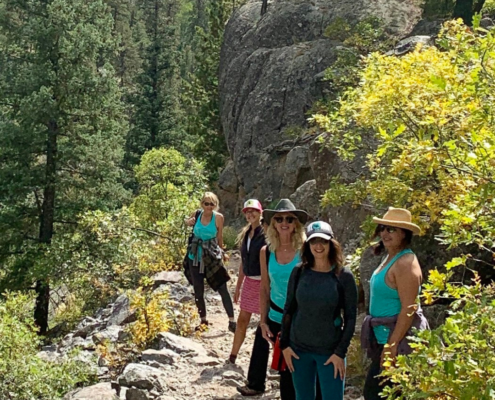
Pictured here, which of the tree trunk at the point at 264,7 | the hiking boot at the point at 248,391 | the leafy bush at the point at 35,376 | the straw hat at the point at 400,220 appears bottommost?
the leafy bush at the point at 35,376

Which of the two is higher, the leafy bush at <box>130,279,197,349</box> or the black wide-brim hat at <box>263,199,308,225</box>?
the black wide-brim hat at <box>263,199,308,225</box>

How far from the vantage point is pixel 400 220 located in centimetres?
373

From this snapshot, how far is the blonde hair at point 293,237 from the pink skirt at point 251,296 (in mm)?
1051

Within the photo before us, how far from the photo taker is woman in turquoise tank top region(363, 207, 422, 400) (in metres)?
3.46

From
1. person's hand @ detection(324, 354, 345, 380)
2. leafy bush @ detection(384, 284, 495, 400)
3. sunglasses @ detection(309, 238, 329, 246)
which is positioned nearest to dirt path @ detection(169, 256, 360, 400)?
person's hand @ detection(324, 354, 345, 380)

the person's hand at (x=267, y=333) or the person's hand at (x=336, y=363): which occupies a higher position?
the person's hand at (x=336, y=363)

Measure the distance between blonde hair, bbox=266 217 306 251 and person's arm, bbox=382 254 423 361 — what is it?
1049 mm

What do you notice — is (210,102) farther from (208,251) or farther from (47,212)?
(208,251)

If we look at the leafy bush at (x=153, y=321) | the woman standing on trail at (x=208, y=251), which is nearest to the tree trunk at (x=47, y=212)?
the leafy bush at (x=153, y=321)

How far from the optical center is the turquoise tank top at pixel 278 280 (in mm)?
4348

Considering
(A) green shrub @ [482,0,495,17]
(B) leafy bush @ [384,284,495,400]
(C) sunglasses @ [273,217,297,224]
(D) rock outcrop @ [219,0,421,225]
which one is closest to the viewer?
(B) leafy bush @ [384,284,495,400]

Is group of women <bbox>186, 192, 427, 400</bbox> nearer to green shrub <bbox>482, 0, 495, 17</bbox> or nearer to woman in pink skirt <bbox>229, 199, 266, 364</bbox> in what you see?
woman in pink skirt <bbox>229, 199, 266, 364</bbox>

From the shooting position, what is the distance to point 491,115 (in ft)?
10.5

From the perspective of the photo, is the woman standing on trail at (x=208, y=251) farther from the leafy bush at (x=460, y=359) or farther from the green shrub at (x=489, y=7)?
the green shrub at (x=489, y=7)
